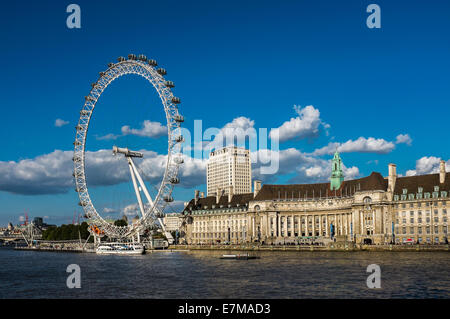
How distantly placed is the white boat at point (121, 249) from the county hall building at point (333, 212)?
3850 cm

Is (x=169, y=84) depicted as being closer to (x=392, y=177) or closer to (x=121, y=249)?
(x=121, y=249)

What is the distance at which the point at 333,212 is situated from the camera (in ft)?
489

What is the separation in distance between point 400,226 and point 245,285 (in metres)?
82.7

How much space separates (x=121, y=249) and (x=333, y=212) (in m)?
59.7

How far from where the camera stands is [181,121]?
4419 inches

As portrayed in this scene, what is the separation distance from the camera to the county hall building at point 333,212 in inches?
4804

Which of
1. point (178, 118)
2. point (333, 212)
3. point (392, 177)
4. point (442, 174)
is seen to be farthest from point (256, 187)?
point (178, 118)

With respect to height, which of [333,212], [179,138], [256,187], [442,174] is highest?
[179,138]

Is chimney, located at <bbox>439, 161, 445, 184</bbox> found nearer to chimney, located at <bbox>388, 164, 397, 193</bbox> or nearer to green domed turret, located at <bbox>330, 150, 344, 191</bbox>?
chimney, located at <bbox>388, 164, 397, 193</bbox>

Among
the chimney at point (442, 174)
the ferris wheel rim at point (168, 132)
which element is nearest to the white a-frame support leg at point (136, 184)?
the ferris wheel rim at point (168, 132)
